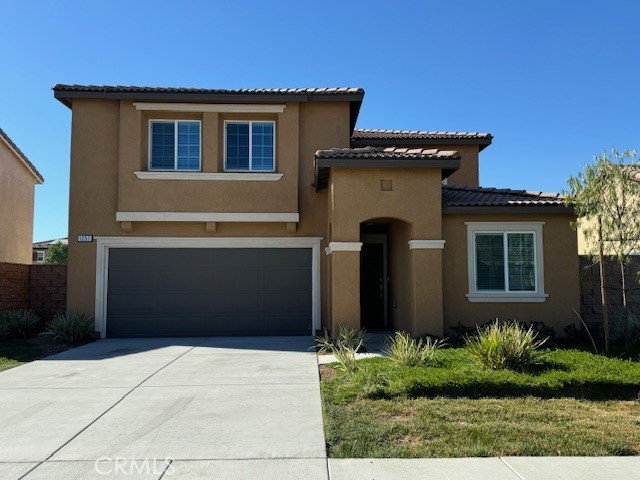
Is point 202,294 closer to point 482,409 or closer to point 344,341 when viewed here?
point 344,341

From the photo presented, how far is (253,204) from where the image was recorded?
45.1ft

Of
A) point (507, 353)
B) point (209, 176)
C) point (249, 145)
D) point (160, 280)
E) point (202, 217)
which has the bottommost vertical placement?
point (507, 353)

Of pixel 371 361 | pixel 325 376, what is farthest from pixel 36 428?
pixel 371 361

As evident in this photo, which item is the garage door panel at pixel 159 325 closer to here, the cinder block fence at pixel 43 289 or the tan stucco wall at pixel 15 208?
the cinder block fence at pixel 43 289

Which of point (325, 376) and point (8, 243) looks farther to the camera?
point (8, 243)

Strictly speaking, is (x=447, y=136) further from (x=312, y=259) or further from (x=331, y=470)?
(x=331, y=470)

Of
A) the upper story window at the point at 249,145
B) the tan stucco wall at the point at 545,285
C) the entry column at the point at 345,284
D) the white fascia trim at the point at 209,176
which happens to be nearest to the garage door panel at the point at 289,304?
the entry column at the point at 345,284

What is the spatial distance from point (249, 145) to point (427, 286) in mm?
6131

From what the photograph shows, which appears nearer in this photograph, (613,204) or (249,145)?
(613,204)

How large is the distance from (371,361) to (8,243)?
15.7 meters

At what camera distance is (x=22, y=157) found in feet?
66.8

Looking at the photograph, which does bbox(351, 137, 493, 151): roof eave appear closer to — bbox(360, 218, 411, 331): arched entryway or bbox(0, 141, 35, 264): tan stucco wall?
bbox(360, 218, 411, 331): arched entryway

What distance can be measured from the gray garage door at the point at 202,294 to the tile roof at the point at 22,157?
829 cm

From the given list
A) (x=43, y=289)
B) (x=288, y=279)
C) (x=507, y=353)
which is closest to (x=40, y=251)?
(x=43, y=289)
